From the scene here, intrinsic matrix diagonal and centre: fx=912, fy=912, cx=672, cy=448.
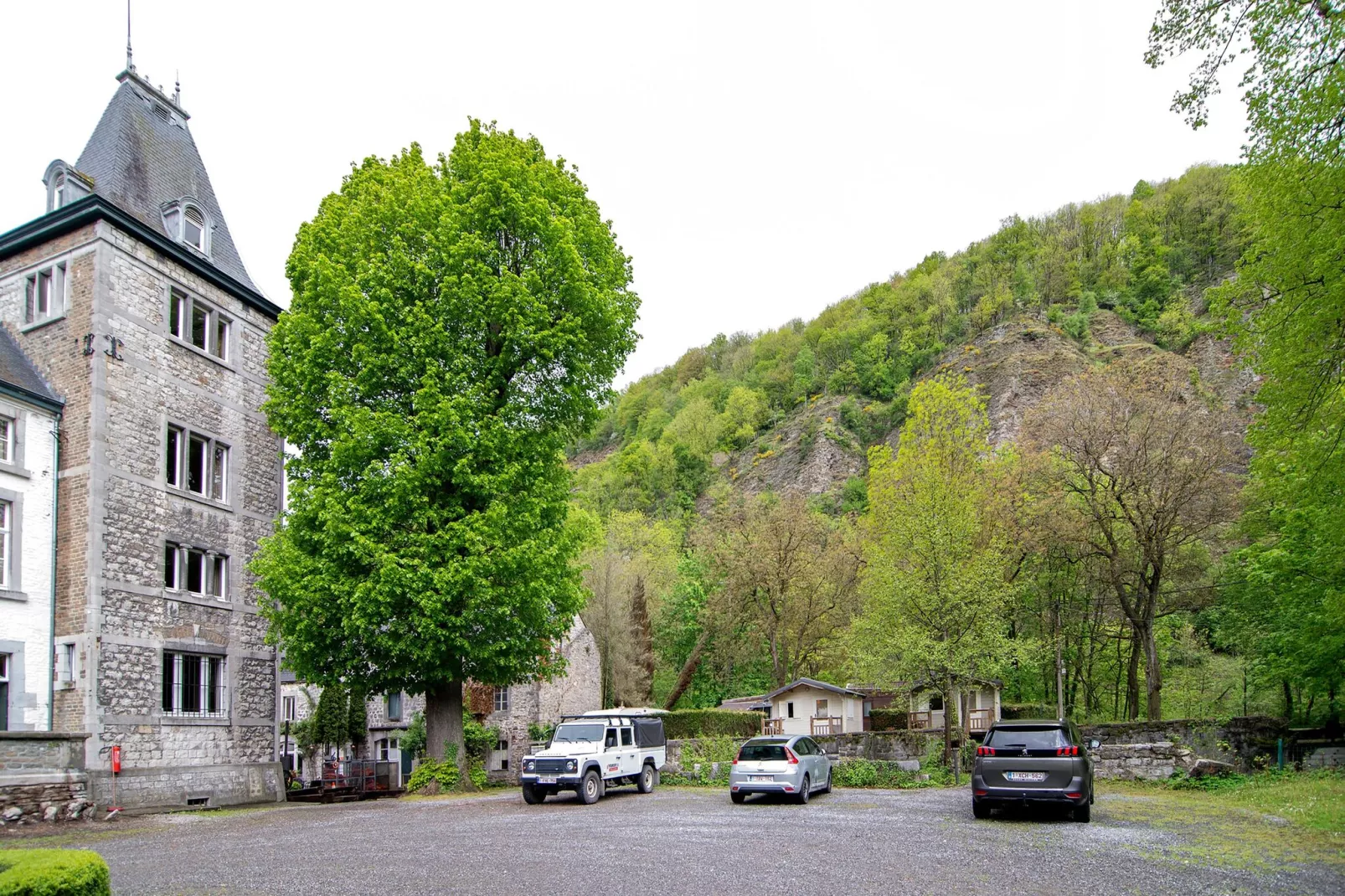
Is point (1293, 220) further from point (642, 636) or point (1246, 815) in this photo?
point (642, 636)

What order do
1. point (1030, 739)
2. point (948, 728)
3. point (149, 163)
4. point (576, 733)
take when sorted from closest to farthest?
point (1030, 739) < point (576, 733) < point (149, 163) < point (948, 728)

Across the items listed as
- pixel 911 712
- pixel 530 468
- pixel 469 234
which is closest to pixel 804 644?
pixel 911 712

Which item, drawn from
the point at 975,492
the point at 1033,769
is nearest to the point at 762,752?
the point at 1033,769

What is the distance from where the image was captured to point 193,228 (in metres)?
24.6

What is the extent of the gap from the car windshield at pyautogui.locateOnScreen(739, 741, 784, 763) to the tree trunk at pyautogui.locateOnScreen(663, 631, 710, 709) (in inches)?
1260

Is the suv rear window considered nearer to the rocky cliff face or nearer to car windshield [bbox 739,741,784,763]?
car windshield [bbox 739,741,784,763]

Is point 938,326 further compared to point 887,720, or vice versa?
point 938,326

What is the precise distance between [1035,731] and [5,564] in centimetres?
2082

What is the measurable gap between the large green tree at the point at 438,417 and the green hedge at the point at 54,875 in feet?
42.6

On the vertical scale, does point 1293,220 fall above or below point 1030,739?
above

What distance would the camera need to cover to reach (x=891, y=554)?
1133 inches

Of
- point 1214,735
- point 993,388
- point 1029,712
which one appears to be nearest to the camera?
point 1214,735

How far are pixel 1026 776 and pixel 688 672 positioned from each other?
38.4 metres

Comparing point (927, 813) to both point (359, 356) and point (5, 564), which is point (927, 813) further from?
point (5, 564)
